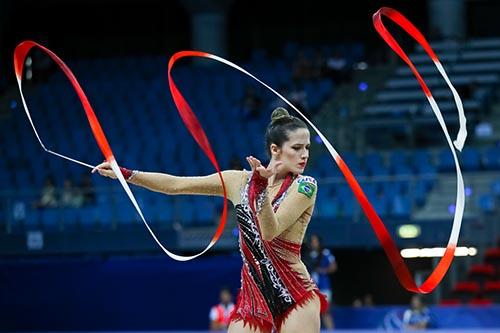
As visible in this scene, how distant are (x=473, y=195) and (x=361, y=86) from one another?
18.2 feet

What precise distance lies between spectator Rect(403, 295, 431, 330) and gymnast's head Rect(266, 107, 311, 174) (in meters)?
8.50

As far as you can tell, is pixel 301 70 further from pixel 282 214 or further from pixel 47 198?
pixel 282 214

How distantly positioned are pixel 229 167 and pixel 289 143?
1152 cm

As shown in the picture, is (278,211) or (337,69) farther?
(337,69)

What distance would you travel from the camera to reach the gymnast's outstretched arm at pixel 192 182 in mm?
5527

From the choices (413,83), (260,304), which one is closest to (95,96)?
(413,83)

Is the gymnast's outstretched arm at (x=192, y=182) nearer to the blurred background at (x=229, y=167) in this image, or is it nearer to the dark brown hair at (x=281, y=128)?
the dark brown hair at (x=281, y=128)

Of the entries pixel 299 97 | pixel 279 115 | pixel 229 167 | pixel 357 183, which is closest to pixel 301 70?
pixel 299 97

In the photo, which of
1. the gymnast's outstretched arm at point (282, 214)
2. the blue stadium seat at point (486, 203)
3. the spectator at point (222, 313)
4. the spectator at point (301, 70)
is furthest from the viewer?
the spectator at point (301, 70)

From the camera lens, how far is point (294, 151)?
5.28m

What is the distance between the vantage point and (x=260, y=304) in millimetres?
5434

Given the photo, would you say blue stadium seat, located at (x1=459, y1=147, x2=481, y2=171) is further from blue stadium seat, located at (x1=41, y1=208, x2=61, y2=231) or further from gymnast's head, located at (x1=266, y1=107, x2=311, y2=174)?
gymnast's head, located at (x1=266, y1=107, x2=311, y2=174)

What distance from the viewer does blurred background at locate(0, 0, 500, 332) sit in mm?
15789

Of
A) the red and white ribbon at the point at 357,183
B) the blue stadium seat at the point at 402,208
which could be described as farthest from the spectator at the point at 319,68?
the red and white ribbon at the point at 357,183
